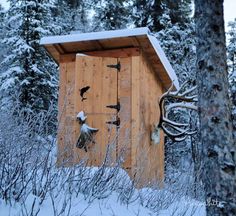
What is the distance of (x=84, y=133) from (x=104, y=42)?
65.5 inches

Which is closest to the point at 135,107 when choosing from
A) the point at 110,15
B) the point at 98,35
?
the point at 98,35

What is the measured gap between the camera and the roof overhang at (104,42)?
6.38 m

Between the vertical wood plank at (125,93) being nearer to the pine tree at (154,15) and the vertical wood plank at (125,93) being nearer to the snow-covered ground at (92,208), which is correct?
the snow-covered ground at (92,208)

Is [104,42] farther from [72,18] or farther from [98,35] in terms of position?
[72,18]

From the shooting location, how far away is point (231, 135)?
3076 millimetres

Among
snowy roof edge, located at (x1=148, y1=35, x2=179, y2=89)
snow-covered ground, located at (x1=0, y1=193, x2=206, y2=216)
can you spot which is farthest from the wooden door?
snow-covered ground, located at (x1=0, y1=193, x2=206, y2=216)

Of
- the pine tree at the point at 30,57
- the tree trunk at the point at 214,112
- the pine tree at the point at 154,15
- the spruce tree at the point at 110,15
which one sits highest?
the spruce tree at the point at 110,15

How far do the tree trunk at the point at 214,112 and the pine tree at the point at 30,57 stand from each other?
1159cm

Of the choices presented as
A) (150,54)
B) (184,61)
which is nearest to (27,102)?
(184,61)

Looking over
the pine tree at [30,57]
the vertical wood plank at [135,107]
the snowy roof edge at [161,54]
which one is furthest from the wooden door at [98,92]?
the pine tree at [30,57]

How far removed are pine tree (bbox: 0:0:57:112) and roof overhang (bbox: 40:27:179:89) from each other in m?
7.47

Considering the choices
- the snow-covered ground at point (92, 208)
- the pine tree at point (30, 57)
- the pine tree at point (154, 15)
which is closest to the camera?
the snow-covered ground at point (92, 208)

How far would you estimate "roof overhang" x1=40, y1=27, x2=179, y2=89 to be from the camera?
6.38 meters

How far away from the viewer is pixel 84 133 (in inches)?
246
